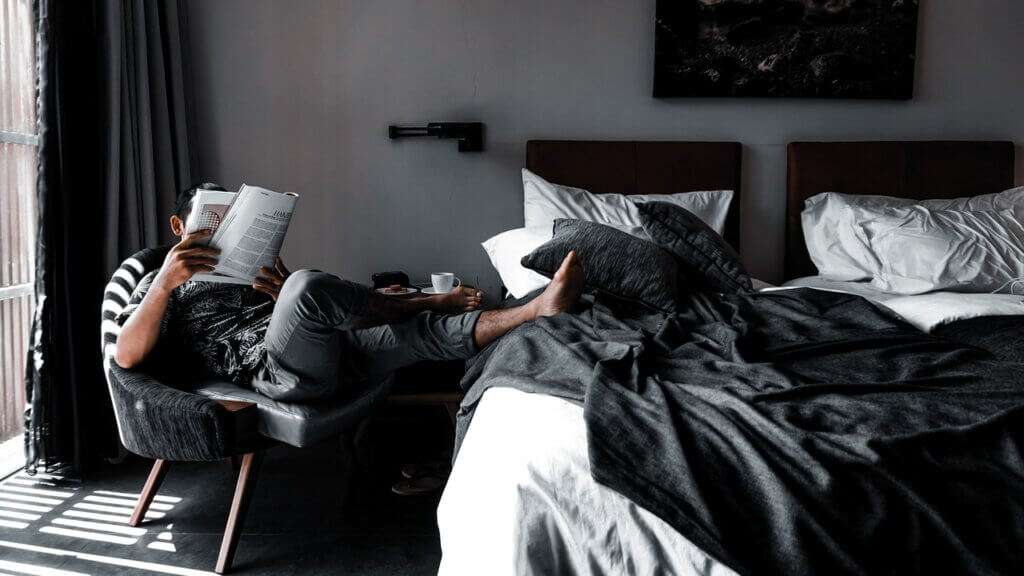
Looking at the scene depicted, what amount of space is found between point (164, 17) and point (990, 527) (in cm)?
326

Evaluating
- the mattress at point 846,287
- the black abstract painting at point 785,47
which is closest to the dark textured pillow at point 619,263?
the mattress at point 846,287

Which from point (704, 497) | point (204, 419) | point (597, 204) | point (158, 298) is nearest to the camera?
point (704, 497)

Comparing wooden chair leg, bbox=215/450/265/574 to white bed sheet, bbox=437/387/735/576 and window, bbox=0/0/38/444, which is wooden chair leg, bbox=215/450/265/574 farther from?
window, bbox=0/0/38/444

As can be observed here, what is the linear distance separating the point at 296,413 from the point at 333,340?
0.73 ft

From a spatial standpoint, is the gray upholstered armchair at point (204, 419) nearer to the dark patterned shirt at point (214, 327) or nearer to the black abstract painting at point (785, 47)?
the dark patterned shirt at point (214, 327)

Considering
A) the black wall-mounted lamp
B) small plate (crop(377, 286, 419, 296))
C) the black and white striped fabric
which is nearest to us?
the black and white striped fabric

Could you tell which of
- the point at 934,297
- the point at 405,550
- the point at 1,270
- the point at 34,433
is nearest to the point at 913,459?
the point at 934,297

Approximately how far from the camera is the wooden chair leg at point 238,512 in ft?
5.80

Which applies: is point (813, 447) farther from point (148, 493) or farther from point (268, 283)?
point (148, 493)

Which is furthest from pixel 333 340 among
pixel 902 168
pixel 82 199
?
pixel 902 168

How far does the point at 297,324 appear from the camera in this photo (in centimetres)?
183

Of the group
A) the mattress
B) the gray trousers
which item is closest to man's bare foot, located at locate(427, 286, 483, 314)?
the gray trousers

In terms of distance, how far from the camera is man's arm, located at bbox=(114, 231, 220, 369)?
1.77 m

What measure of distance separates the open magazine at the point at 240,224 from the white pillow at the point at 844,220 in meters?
2.18
